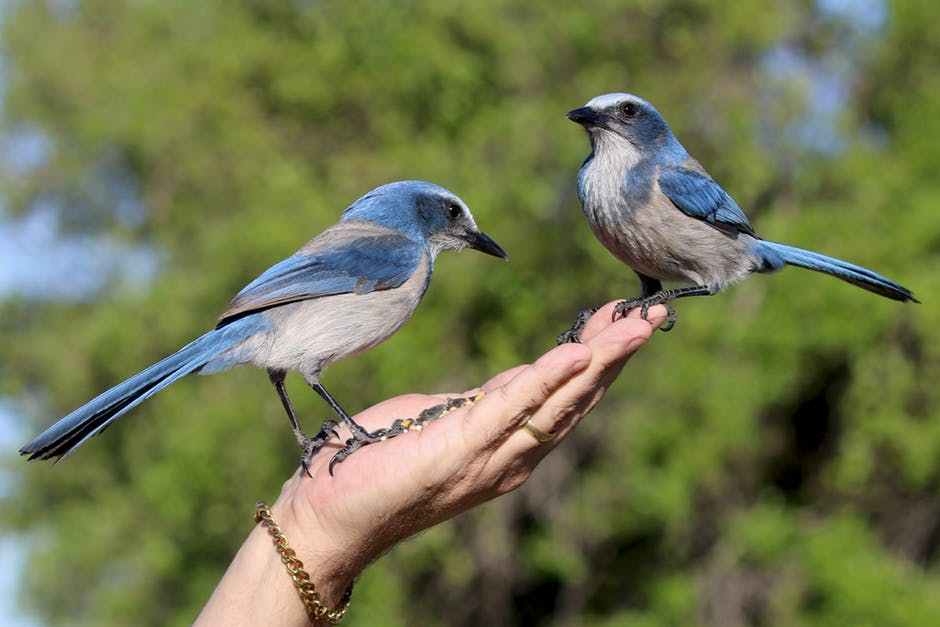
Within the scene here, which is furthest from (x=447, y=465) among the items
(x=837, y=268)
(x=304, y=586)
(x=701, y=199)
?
(x=837, y=268)

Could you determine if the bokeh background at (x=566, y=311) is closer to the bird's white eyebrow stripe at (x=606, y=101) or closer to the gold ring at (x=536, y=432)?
the bird's white eyebrow stripe at (x=606, y=101)

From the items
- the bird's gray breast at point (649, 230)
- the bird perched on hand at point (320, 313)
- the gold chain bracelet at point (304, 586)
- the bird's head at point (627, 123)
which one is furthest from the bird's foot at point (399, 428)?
the bird's head at point (627, 123)

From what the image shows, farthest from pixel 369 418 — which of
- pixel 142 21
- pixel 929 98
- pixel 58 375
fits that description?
pixel 142 21

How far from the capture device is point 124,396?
13.5 feet

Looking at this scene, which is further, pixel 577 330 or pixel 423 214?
pixel 423 214

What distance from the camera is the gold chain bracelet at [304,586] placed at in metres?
4.14

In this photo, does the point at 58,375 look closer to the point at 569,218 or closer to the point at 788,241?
the point at 569,218

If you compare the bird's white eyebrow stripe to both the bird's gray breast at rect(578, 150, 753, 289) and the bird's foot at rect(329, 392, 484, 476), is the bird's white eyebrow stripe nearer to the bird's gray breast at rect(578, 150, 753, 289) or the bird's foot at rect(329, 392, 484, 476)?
the bird's gray breast at rect(578, 150, 753, 289)

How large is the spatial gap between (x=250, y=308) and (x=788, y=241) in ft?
31.3

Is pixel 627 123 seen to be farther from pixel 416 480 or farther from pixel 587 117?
pixel 416 480

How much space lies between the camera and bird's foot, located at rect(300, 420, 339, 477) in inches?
177

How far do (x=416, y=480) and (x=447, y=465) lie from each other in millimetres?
109

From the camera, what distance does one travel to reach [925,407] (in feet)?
47.1

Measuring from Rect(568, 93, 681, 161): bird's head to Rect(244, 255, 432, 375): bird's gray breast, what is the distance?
1.19m
